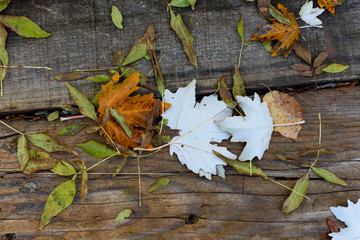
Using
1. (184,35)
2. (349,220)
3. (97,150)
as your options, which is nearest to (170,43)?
(184,35)

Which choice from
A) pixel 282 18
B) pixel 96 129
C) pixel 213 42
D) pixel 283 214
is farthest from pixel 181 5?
pixel 283 214

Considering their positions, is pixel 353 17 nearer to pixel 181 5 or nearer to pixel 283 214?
pixel 181 5

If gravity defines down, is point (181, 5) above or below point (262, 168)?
above

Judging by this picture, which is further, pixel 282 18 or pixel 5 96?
pixel 5 96

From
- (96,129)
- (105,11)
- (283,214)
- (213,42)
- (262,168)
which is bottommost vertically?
(283,214)

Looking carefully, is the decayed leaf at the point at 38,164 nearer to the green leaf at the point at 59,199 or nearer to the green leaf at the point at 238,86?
the green leaf at the point at 59,199

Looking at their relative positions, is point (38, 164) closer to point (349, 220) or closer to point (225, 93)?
point (225, 93)

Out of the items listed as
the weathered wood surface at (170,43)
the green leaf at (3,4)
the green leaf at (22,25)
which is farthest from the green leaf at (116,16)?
the green leaf at (3,4)
